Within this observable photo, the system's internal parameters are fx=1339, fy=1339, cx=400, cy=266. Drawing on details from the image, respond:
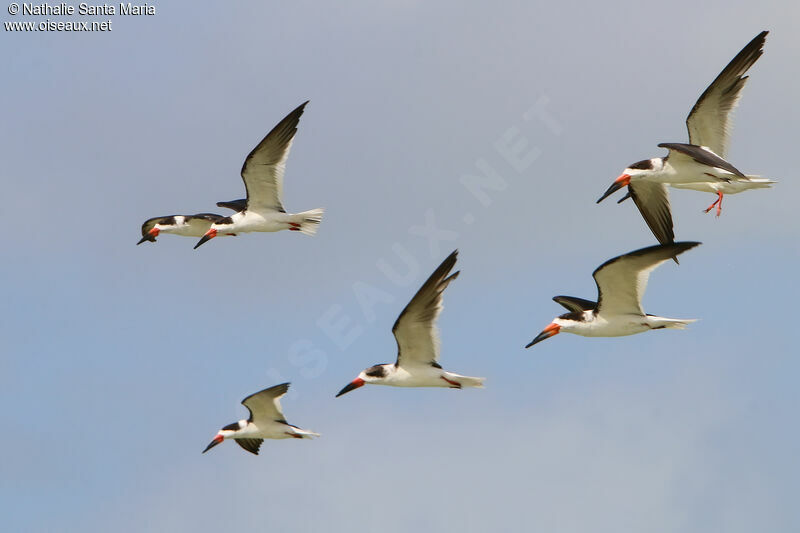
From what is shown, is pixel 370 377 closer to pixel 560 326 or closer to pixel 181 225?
pixel 560 326

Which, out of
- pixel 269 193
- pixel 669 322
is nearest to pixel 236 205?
pixel 269 193

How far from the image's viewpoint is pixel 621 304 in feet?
61.3

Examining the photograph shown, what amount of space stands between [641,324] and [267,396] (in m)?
6.73

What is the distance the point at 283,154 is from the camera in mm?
21266

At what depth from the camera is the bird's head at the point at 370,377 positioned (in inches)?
763

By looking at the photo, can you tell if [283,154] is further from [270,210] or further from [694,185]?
[694,185]

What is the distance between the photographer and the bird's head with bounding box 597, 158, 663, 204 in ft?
65.5

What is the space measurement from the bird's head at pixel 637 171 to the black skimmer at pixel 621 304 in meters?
1.88

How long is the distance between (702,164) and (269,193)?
691 centimetres

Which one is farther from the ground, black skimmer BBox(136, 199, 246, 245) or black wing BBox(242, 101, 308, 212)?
black wing BBox(242, 101, 308, 212)

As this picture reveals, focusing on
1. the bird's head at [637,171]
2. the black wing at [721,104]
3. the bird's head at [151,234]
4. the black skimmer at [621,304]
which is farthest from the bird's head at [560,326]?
the bird's head at [151,234]

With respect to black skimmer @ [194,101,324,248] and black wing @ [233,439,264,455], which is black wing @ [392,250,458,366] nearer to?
black skimmer @ [194,101,324,248]

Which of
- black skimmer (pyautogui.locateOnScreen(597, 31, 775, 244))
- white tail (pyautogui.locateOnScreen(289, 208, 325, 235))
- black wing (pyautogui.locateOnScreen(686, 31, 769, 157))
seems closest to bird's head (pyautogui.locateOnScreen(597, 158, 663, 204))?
black skimmer (pyautogui.locateOnScreen(597, 31, 775, 244))

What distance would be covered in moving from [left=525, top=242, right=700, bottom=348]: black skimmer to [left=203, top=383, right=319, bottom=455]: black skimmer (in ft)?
16.7
